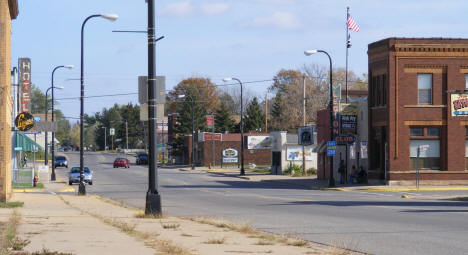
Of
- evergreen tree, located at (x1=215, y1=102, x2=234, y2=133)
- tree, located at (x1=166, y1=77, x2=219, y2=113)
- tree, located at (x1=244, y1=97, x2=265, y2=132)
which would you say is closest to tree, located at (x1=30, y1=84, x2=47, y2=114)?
tree, located at (x1=166, y1=77, x2=219, y2=113)

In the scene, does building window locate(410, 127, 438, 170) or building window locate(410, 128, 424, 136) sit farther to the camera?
building window locate(410, 128, 424, 136)

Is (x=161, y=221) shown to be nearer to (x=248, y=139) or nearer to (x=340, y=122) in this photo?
(x=340, y=122)

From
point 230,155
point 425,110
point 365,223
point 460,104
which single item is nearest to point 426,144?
point 425,110

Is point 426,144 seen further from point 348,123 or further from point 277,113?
point 277,113

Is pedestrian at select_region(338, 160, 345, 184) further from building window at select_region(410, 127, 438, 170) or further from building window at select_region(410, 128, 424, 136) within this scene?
building window at select_region(410, 128, 424, 136)

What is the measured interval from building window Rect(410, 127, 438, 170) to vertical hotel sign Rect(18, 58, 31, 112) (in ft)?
106

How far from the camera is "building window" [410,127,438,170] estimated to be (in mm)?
46719

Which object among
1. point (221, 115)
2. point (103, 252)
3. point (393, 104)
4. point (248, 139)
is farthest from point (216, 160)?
point (103, 252)

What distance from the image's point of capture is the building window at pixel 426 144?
4672cm

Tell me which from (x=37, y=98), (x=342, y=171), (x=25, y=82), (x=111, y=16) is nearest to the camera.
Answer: (x=111, y=16)

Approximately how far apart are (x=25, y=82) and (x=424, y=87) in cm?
3473

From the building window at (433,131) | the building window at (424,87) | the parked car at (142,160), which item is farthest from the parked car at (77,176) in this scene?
the parked car at (142,160)

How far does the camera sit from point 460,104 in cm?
4512

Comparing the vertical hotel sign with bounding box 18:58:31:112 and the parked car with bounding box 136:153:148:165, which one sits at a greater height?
the vertical hotel sign with bounding box 18:58:31:112
